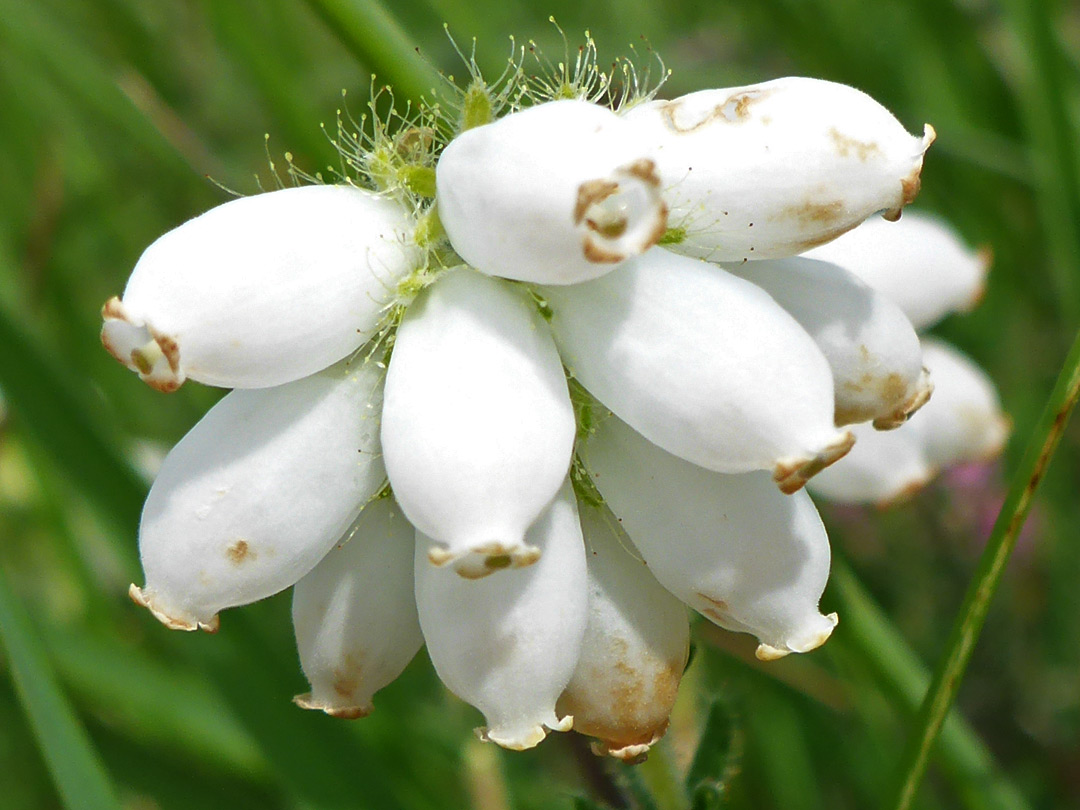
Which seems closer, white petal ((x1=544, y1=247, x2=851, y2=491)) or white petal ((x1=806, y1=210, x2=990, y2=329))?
Answer: white petal ((x1=544, y1=247, x2=851, y2=491))

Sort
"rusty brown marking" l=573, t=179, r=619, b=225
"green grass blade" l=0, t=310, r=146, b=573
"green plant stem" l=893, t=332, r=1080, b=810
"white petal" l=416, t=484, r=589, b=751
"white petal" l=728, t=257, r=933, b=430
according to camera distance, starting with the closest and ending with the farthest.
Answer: "rusty brown marking" l=573, t=179, r=619, b=225, "white petal" l=416, t=484, r=589, b=751, "white petal" l=728, t=257, r=933, b=430, "green plant stem" l=893, t=332, r=1080, b=810, "green grass blade" l=0, t=310, r=146, b=573

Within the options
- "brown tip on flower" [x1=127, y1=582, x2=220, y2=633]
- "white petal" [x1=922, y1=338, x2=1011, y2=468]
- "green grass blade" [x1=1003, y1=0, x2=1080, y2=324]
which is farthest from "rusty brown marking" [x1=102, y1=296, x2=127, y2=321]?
"green grass blade" [x1=1003, y1=0, x2=1080, y2=324]

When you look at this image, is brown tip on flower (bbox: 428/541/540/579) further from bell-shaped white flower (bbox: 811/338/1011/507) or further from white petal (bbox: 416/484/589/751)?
bell-shaped white flower (bbox: 811/338/1011/507)

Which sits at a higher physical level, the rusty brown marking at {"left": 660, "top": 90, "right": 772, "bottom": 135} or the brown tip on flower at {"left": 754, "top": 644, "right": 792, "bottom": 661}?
the rusty brown marking at {"left": 660, "top": 90, "right": 772, "bottom": 135}

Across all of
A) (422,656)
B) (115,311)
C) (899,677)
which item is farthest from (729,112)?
(422,656)

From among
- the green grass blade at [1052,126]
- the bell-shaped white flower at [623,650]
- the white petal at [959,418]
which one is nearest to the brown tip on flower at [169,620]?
the bell-shaped white flower at [623,650]

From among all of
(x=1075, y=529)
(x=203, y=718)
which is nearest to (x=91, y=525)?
(x=203, y=718)

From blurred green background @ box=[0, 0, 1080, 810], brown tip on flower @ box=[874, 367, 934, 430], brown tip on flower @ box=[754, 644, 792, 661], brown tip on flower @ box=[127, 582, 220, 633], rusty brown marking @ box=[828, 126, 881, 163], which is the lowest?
blurred green background @ box=[0, 0, 1080, 810]

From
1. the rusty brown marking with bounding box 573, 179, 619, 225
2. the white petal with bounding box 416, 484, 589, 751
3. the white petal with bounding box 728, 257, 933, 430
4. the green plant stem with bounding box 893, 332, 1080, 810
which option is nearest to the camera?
the rusty brown marking with bounding box 573, 179, 619, 225

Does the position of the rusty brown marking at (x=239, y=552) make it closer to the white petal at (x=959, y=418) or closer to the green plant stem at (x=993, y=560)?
the green plant stem at (x=993, y=560)
